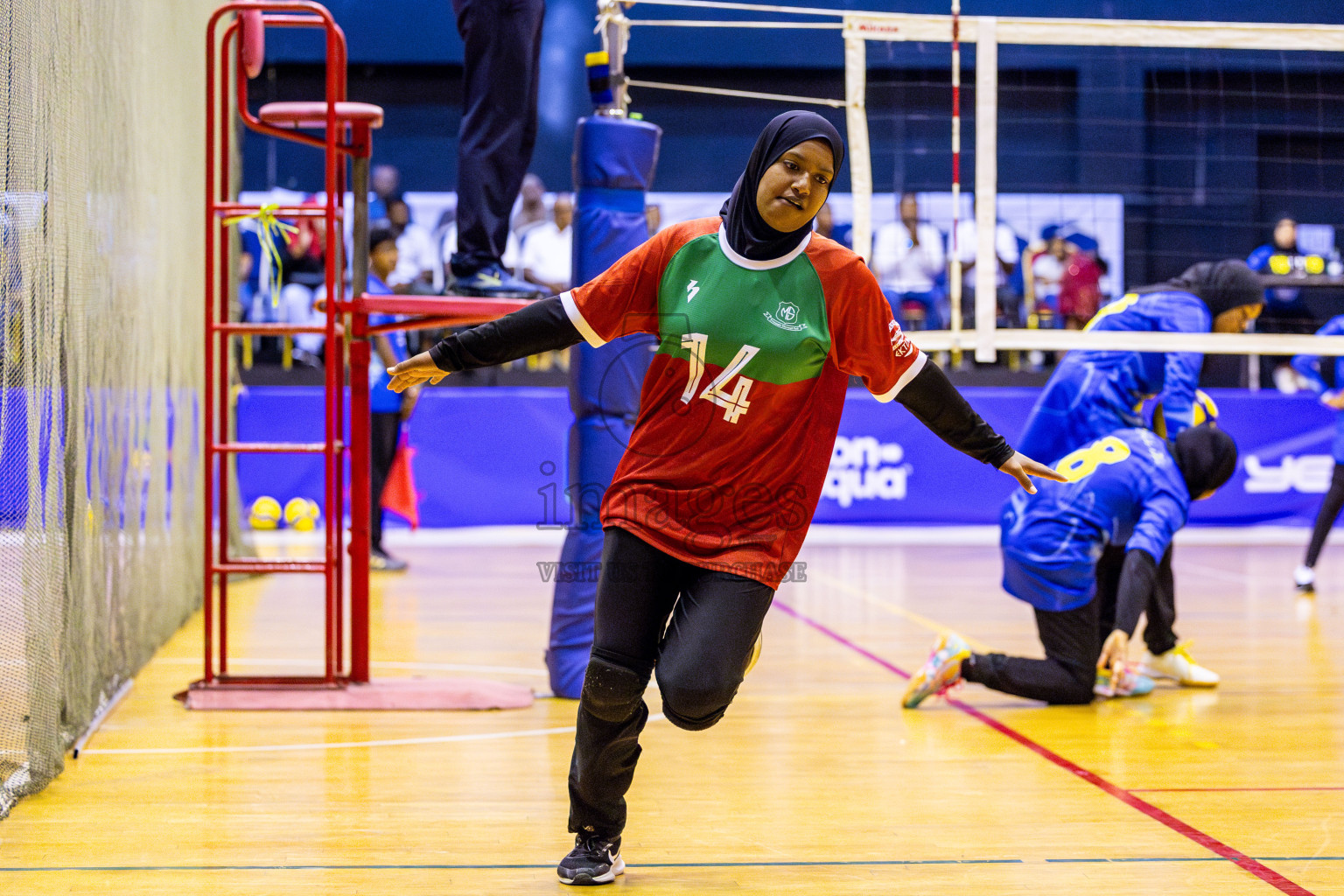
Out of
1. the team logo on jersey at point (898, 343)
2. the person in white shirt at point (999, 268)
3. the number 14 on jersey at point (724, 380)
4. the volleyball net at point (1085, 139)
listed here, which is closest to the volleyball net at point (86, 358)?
the number 14 on jersey at point (724, 380)

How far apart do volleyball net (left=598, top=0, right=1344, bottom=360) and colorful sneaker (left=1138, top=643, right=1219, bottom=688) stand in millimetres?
1279

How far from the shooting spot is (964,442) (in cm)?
292

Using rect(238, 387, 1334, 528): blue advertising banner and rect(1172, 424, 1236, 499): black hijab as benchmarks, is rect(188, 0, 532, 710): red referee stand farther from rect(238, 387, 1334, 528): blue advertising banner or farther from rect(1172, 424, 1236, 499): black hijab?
rect(238, 387, 1334, 528): blue advertising banner

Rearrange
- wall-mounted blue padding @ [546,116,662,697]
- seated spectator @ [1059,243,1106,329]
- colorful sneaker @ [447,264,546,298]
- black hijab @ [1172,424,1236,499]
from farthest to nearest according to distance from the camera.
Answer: seated spectator @ [1059,243,1106,329] → black hijab @ [1172,424,1236,499] → colorful sneaker @ [447,264,546,298] → wall-mounted blue padding @ [546,116,662,697]

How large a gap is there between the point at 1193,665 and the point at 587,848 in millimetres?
3247

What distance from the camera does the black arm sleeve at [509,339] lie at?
2.69m

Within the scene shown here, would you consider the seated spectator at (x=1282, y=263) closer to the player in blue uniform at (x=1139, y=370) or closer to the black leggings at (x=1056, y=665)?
the player in blue uniform at (x=1139, y=370)

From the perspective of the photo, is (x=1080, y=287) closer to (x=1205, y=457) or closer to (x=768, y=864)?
(x=1205, y=457)

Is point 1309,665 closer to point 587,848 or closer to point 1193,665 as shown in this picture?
point 1193,665

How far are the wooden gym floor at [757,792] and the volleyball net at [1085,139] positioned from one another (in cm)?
166

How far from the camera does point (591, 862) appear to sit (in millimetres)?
2781

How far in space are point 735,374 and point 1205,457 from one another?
9.14 ft

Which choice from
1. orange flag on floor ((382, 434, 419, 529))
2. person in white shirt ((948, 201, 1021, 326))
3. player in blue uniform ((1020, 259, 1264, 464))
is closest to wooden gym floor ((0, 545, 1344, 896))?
player in blue uniform ((1020, 259, 1264, 464))

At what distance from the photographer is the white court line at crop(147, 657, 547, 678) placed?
517cm
